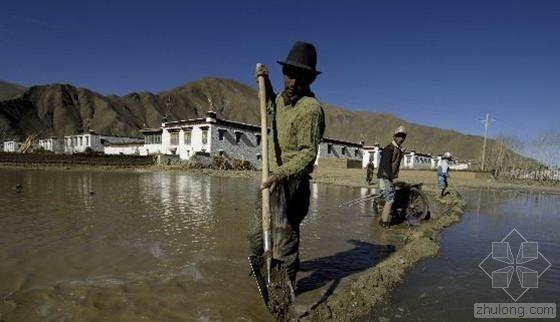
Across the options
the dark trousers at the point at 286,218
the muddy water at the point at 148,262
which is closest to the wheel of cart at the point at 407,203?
the muddy water at the point at 148,262

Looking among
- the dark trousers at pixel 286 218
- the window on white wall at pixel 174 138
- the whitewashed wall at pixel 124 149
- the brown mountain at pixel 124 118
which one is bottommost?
the whitewashed wall at pixel 124 149

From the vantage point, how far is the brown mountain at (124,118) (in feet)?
385

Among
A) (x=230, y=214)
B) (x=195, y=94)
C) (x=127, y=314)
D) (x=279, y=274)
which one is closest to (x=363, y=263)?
(x=279, y=274)

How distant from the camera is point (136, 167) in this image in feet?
122

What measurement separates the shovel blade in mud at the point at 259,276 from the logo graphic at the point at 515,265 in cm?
248

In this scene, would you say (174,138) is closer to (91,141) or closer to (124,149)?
(124,149)

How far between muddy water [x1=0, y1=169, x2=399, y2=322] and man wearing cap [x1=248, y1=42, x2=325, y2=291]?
0.54m

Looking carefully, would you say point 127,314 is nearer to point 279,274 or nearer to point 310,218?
point 279,274

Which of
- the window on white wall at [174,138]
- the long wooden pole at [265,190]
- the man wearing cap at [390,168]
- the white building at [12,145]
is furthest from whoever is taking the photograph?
the white building at [12,145]

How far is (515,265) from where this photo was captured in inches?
199

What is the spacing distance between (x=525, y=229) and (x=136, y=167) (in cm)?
3490

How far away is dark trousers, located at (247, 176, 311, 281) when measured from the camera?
3.23 meters

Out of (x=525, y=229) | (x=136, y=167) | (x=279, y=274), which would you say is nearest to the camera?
(x=279, y=274)

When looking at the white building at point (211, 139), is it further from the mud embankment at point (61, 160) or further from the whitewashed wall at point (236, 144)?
the mud embankment at point (61, 160)
